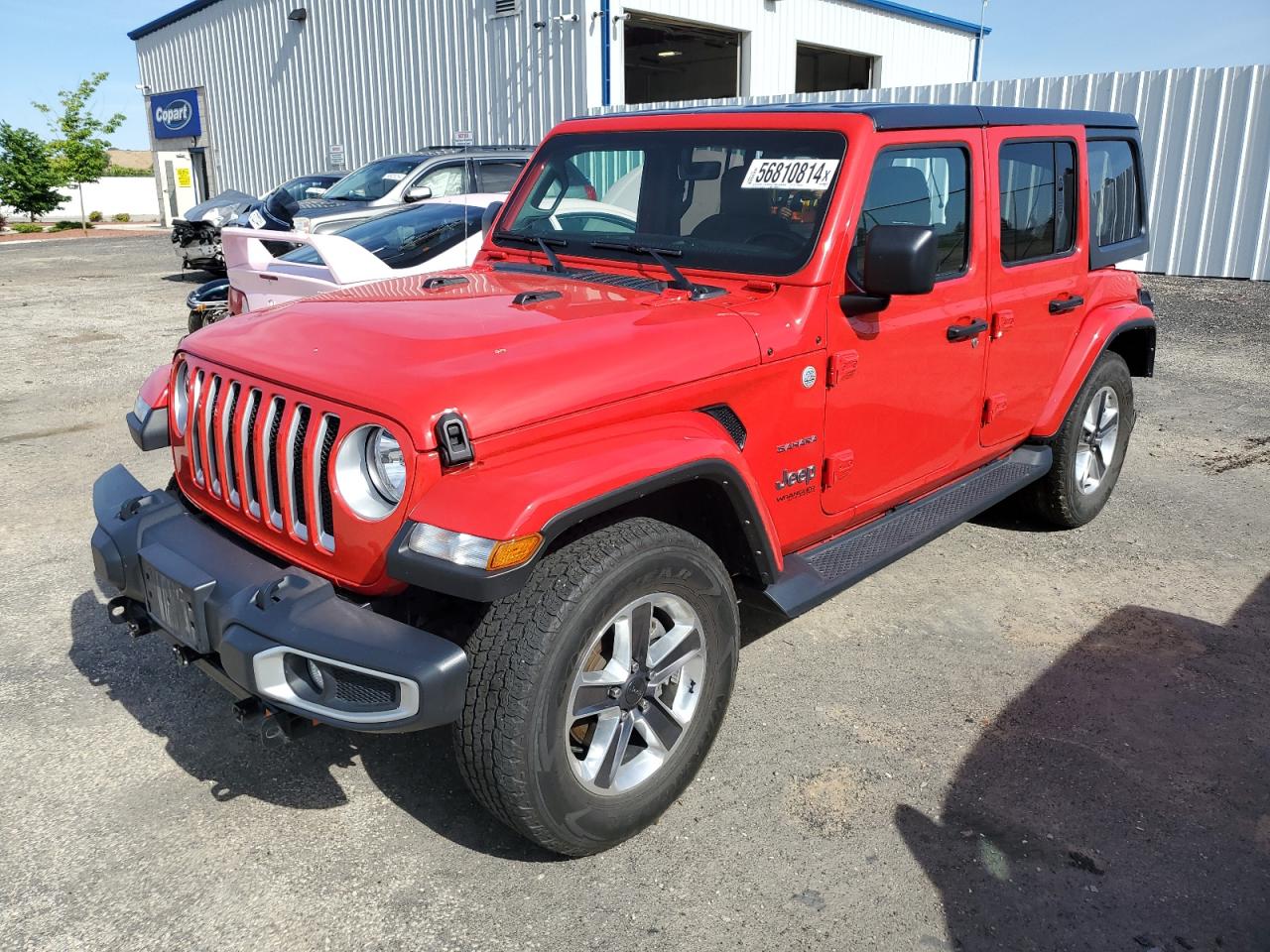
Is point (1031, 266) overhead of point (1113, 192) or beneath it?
beneath

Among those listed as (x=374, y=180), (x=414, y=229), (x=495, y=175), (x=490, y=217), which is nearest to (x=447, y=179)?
(x=495, y=175)

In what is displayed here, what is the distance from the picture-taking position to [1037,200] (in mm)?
4297

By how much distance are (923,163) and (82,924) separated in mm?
3476

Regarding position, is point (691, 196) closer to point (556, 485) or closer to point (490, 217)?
point (490, 217)

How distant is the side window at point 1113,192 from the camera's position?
15.6 feet

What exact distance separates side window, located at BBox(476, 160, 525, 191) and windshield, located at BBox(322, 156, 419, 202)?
3.11 ft

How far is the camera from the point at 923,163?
12.0 ft

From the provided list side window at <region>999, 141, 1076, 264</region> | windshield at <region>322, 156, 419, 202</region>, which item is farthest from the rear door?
windshield at <region>322, 156, 419, 202</region>

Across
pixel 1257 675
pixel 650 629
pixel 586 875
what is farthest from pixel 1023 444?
pixel 586 875

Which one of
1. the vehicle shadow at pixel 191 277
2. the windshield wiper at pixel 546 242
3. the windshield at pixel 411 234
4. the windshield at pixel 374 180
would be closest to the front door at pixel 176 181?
the vehicle shadow at pixel 191 277

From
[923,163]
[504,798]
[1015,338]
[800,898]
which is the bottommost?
[800,898]

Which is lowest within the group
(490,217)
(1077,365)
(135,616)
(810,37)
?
(135,616)

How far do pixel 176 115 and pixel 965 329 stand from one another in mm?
32089

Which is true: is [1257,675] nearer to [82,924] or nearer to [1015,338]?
[1015,338]
